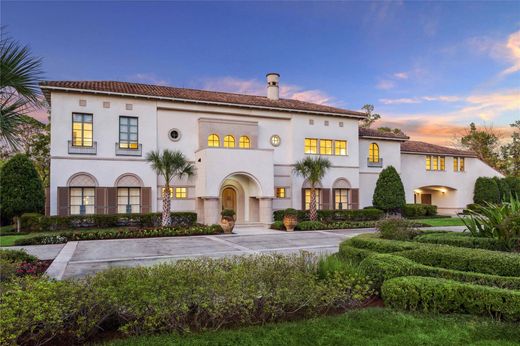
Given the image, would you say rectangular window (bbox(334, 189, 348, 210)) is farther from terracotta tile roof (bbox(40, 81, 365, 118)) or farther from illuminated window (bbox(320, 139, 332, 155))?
terracotta tile roof (bbox(40, 81, 365, 118))

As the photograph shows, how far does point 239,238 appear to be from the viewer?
17.3 m

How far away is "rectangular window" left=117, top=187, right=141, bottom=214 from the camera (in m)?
21.6

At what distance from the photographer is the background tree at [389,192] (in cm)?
2734

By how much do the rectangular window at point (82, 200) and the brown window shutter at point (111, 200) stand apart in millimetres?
898

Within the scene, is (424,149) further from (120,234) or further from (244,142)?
(120,234)

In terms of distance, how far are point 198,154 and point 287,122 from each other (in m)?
7.47

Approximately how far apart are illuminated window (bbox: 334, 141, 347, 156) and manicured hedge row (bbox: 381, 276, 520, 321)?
22.2 meters

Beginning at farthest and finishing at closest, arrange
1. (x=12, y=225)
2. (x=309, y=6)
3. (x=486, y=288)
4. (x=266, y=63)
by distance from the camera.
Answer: (x=266, y=63) → (x=12, y=225) → (x=309, y=6) → (x=486, y=288)

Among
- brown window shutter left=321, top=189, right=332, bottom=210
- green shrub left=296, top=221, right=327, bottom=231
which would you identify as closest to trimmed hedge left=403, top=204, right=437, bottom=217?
brown window shutter left=321, top=189, right=332, bottom=210

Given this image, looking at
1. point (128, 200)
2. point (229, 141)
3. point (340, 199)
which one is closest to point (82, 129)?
point (128, 200)

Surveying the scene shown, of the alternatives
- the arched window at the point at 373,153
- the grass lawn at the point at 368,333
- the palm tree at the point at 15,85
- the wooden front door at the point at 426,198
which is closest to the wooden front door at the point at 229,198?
the arched window at the point at 373,153

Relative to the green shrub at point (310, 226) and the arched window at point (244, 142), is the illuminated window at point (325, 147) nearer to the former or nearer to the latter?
the arched window at point (244, 142)

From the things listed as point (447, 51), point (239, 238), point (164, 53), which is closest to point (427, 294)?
point (239, 238)

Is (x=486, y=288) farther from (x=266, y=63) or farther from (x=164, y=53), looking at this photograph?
(x=266, y=63)
